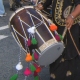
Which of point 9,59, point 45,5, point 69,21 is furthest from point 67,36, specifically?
point 9,59

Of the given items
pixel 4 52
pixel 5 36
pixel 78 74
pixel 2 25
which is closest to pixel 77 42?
pixel 78 74

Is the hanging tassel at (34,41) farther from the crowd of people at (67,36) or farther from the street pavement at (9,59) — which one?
the street pavement at (9,59)

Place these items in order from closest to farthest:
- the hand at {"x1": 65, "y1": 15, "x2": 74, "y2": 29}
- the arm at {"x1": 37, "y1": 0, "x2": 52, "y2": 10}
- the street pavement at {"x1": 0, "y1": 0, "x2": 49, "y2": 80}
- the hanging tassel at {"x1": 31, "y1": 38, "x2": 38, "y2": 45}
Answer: the hanging tassel at {"x1": 31, "y1": 38, "x2": 38, "y2": 45}
the hand at {"x1": 65, "y1": 15, "x2": 74, "y2": 29}
the arm at {"x1": 37, "y1": 0, "x2": 52, "y2": 10}
the street pavement at {"x1": 0, "y1": 0, "x2": 49, "y2": 80}

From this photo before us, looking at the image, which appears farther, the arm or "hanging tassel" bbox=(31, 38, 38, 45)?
the arm

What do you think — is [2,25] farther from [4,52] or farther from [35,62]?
[35,62]

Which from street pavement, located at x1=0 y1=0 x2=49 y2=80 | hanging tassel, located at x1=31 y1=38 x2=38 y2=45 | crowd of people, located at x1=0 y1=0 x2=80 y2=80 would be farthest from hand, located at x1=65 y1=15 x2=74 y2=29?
street pavement, located at x1=0 y1=0 x2=49 y2=80

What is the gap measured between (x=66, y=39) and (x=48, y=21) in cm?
31

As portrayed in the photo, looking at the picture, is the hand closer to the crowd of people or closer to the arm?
the crowd of people

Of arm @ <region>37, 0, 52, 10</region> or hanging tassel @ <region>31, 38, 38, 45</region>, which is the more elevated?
arm @ <region>37, 0, 52, 10</region>

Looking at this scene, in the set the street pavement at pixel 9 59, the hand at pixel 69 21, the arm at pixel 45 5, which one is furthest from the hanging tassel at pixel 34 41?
the street pavement at pixel 9 59

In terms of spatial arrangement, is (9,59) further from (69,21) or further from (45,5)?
(69,21)

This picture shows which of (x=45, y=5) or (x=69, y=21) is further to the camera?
(x=45, y=5)

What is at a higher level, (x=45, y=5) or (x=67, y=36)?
(x=45, y=5)

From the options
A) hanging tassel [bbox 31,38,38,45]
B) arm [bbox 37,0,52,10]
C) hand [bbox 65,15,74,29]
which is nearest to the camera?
hanging tassel [bbox 31,38,38,45]
